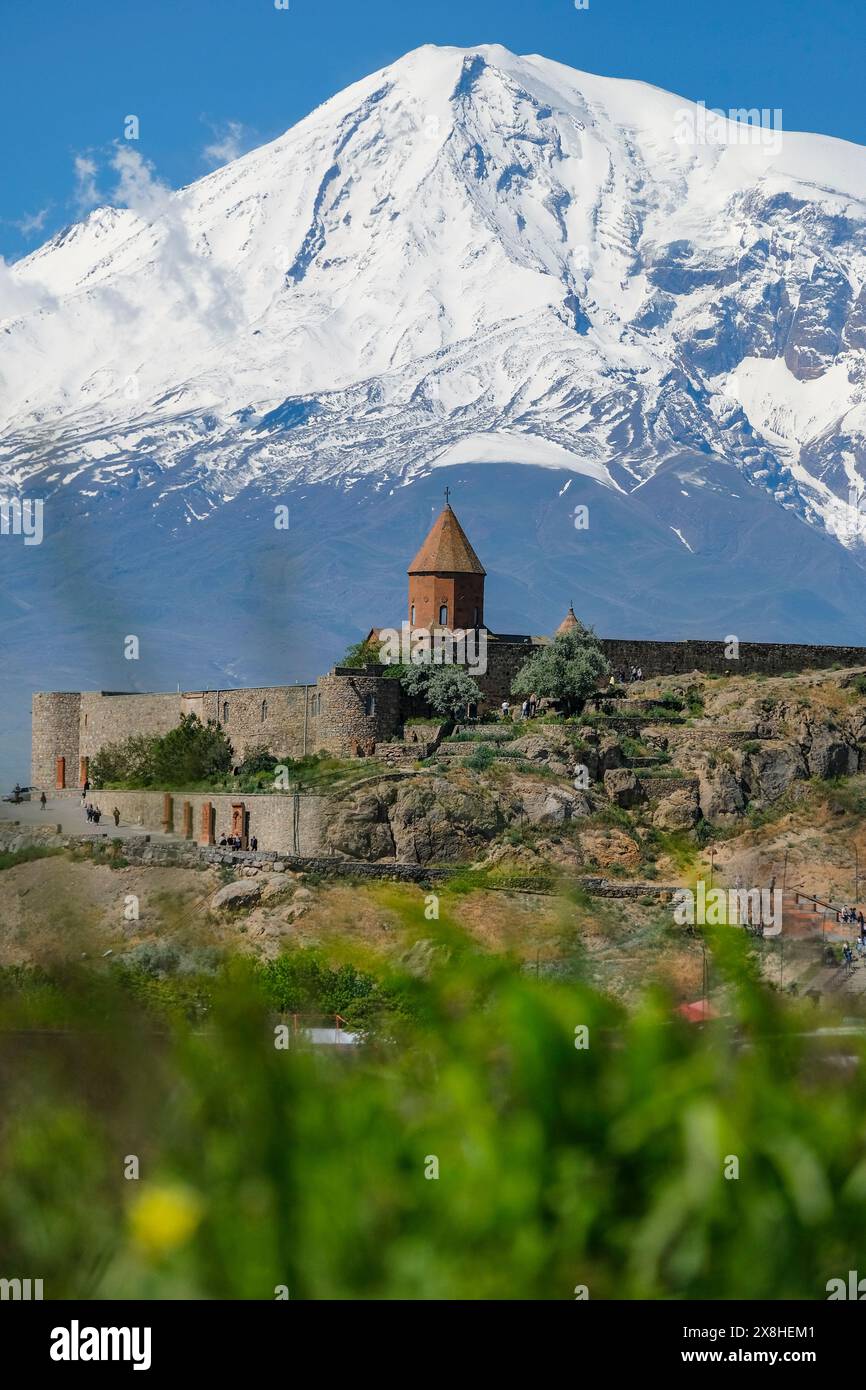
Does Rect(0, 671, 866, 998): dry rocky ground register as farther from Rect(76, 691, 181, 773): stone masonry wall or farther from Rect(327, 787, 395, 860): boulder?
Rect(76, 691, 181, 773): stone masonry wall

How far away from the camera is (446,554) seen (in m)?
31.8

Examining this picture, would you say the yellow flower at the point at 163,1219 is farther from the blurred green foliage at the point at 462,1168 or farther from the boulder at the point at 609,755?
the boulder at the point at 609,755

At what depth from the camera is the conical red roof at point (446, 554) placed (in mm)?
31781

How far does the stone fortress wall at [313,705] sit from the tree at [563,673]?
1.85 feet

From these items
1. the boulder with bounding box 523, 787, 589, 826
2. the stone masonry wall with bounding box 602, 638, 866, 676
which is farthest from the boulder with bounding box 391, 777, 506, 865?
the stone masonry wall with bounding box 602, 638, 866, 676

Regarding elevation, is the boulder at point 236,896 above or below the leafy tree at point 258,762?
below

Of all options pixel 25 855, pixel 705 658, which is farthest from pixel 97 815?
pixel 705 658

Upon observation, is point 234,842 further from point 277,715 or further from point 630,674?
point 630,674

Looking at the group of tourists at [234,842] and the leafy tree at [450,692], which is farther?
the leafy tree at [450,692]

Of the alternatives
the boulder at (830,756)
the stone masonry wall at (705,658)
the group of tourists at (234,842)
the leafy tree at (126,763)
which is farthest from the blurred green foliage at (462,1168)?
the leafy tree at (126,763)

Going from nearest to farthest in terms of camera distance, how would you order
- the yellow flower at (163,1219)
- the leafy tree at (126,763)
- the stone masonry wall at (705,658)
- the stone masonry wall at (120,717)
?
the yellow flower at (163,1219) < the stone masonry wall at (705,658) < the leafy tree at (126,763) < the stone masonry wall at (120,717)

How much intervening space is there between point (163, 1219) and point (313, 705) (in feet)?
84.8

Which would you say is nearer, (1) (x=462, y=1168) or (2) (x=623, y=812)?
(1) (x=462, y=1168)
